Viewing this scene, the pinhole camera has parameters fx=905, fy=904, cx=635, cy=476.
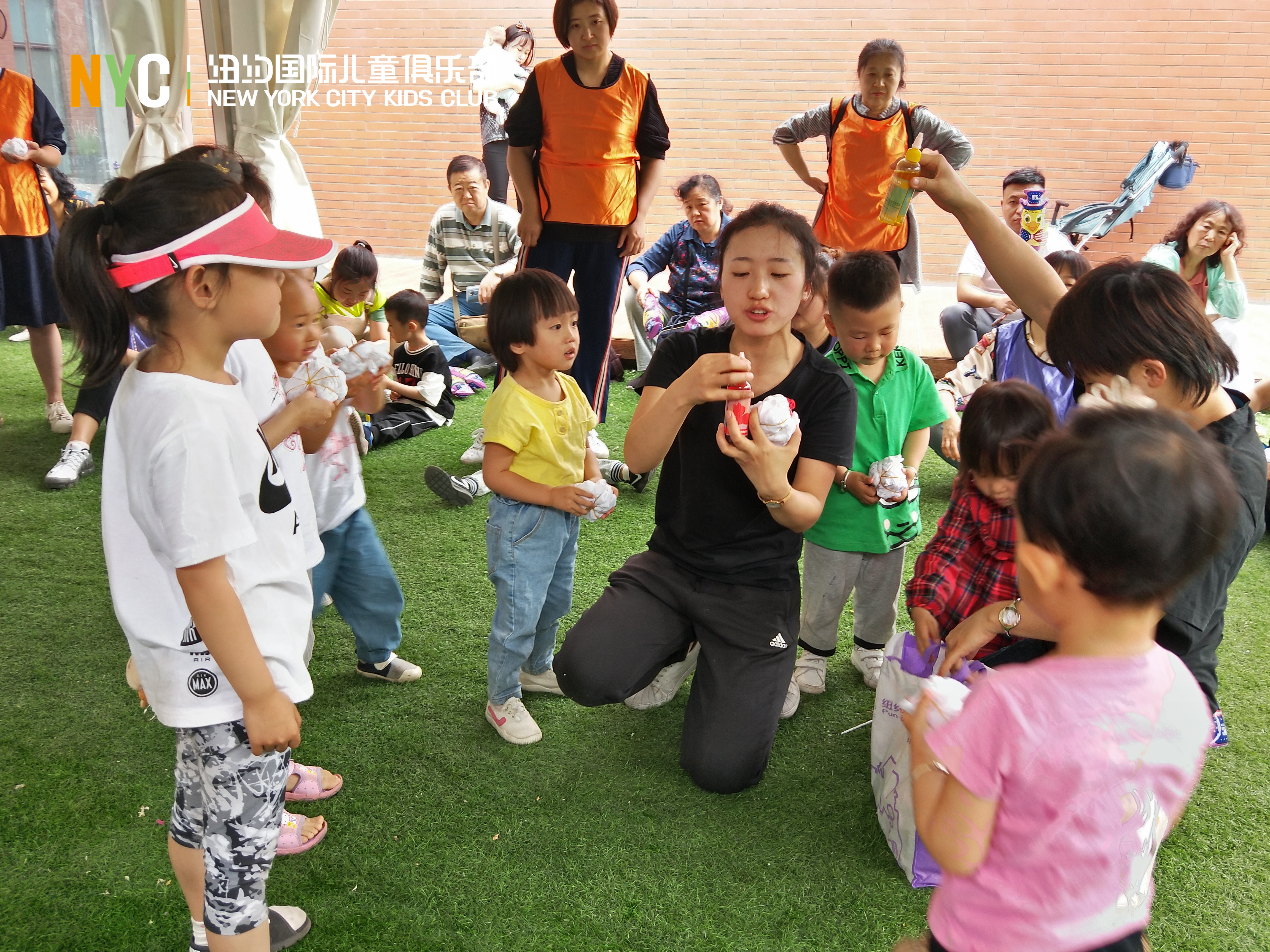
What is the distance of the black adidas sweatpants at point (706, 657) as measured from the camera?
2.15 meters

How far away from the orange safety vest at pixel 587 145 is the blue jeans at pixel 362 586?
6.10 ft

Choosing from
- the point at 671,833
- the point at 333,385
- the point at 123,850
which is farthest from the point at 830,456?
the point at 123,850

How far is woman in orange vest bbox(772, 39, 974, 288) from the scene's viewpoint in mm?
4320

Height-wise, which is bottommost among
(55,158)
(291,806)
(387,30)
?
(291,806)

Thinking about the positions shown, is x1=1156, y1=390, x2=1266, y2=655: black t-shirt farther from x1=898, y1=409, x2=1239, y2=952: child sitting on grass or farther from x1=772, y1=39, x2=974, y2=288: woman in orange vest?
x1=772, y1=39, x2=974, y2=288: woman in orange vest

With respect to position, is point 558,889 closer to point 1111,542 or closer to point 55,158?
point 1111,542

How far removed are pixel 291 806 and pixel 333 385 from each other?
1046 millimetres

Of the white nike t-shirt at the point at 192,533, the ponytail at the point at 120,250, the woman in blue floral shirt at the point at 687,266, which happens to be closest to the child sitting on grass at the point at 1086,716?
the white nike t-shirt at the point at 192,533

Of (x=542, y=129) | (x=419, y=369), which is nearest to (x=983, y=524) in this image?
(x=542, y=129)

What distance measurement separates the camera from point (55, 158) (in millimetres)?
4164

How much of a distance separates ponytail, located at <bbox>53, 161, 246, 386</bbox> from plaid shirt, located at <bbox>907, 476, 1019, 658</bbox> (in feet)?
5.17

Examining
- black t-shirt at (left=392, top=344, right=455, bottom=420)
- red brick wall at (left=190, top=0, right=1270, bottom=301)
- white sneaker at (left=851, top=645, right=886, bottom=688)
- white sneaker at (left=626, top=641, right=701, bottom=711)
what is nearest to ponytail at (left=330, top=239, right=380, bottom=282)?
black t-shirt at (left=392, top=344, right=455, bottom=420)

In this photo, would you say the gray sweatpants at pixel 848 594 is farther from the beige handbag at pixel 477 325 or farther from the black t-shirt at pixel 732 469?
the beige handbag at pixel 477 325

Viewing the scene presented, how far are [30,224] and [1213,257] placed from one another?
18.5ft
